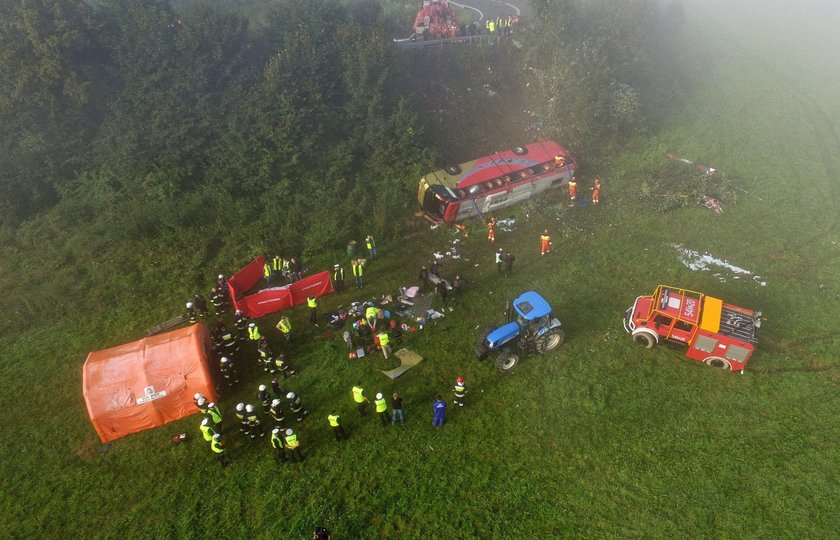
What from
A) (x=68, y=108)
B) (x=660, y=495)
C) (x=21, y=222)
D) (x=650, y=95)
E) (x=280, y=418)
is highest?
(x=68, y=108)

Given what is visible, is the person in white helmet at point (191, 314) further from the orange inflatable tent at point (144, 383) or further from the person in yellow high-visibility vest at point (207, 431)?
the person in yellow high-visibility vest at point (207, 431)

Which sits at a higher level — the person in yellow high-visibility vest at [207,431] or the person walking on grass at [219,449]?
the person in yellow high-visibility vest at [207,431]

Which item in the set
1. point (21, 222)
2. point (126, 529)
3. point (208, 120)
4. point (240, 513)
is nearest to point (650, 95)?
point (208, 120)

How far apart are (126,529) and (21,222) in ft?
69.9

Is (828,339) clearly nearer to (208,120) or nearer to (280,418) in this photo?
(280,418)

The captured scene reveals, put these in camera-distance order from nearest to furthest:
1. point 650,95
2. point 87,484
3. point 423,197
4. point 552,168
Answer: point 87,484, point 423,197, point 552,168, point 650,95

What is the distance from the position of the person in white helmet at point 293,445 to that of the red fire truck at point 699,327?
12050mm

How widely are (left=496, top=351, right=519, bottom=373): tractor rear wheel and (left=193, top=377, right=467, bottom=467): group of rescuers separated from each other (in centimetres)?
151

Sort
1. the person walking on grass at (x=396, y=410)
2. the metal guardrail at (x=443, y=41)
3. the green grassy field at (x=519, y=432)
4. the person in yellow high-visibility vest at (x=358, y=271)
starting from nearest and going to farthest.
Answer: the green grassy field at (x=519, y=432) → the person walking on grass at (x=396, y=410) → the person in yellow high-visibility vest at (x=358, y=271) → the metal guardrail at (x=443, y=41)

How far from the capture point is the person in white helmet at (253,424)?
12977 mm

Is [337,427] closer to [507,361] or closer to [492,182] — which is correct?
[507,361]

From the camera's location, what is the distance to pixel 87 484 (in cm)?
1289

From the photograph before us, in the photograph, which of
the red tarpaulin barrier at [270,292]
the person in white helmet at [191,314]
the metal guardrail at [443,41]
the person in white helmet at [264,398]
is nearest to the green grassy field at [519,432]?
the red tarpaulin barrier at [270,292]

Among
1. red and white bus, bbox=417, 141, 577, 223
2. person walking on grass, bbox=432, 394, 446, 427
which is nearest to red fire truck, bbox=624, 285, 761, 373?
person walking on grass, bbox=432, 394, 446, 427
